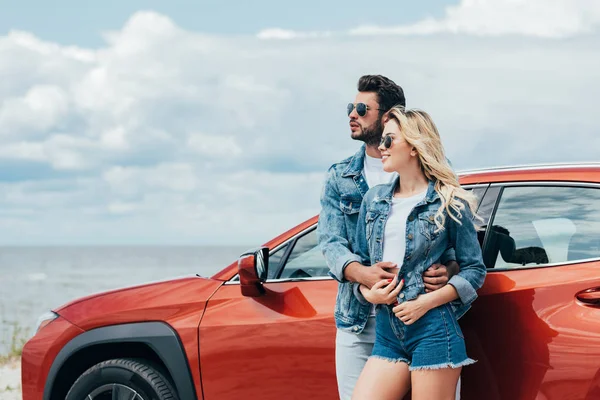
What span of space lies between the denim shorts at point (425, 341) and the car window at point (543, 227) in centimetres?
52

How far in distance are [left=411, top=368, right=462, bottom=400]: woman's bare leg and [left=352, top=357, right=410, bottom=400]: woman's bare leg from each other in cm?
6

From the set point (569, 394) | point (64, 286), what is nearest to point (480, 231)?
point (569, 394)

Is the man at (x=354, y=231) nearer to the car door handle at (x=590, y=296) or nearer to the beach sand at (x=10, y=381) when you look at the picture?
the car door handle at (x=590, y=296)

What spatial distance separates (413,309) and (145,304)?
5.94 feet

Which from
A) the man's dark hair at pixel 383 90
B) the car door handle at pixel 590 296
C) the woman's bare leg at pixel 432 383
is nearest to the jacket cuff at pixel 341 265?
the woman's bare leg at pixel 432 383

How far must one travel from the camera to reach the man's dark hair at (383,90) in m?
3.91

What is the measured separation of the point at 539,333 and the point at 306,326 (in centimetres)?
106

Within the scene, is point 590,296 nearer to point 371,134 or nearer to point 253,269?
point 371,134

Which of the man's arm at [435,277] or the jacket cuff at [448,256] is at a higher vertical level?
the jacket cuff at [448,256]

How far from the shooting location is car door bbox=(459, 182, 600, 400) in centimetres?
352

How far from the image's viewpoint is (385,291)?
3377mm

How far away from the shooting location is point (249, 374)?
4246mm

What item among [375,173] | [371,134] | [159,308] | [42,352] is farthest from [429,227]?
[42,352]

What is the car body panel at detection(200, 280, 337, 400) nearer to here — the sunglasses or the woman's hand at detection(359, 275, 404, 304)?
the woman's hand at detection(359, 275, 404, 304)
